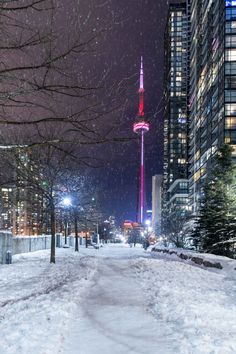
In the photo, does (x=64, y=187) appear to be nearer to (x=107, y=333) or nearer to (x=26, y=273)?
(x=26, y=273)

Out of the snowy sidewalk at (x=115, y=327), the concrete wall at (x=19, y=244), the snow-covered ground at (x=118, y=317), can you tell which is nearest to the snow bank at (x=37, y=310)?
the snow-covered ground at (x=118, y=317)

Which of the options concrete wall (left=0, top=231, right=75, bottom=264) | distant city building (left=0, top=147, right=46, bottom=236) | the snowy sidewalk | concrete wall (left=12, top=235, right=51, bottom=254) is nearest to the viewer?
the snowy sidewalk

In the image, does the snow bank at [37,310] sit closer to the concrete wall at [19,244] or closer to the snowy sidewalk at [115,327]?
the snowy sidewalk at [115,327]

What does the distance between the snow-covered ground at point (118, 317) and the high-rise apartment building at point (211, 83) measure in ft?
232

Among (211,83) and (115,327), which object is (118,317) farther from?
(211,83)

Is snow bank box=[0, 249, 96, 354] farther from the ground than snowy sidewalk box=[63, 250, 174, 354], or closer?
farther from the ground

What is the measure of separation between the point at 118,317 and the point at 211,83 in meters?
117

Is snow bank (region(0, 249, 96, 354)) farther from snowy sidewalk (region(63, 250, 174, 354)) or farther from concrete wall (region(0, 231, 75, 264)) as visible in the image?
concrete wall (region(0, 231, 75, 264))

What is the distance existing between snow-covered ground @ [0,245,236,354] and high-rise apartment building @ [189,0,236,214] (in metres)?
70.9

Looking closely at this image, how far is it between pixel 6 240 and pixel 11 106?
20.6 m

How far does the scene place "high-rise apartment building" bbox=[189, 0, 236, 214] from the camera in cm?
10638

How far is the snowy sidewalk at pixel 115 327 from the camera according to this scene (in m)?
7.66

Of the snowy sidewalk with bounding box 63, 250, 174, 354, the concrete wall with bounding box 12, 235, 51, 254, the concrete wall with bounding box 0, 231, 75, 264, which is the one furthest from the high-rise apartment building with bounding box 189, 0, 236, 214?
the snowy sidewalk with bounding box 63, 250, 174, 354

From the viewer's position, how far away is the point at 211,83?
122 meters
